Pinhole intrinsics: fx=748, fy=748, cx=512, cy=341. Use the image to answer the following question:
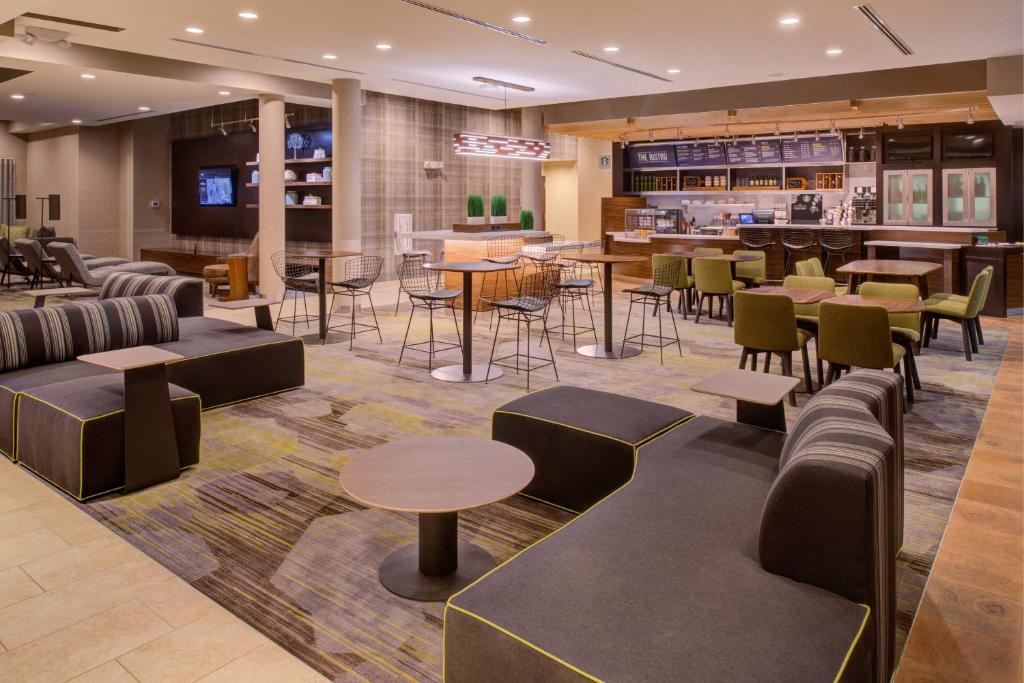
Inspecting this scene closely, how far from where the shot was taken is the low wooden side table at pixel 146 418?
3.93 metres

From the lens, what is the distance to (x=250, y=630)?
108 inches

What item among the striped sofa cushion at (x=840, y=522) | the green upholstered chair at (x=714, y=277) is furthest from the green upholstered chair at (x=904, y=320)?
the striped sofa cushion at (x=840, y=522)

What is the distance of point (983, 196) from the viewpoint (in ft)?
39.0

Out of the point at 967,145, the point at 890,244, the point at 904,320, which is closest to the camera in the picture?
the point at 904,320

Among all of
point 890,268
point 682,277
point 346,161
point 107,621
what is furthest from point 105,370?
point 890,268

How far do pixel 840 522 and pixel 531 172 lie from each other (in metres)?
12.1

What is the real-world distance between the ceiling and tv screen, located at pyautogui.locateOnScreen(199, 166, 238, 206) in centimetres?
358

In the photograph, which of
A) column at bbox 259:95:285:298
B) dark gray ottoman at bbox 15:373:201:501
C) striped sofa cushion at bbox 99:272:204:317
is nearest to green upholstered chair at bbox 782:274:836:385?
dark gray ottoman at bbox 15:373:201:501

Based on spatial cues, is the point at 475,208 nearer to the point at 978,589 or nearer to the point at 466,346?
the point at 466,346

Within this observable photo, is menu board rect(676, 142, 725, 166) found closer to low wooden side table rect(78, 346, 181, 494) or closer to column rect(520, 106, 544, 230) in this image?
column rect(520, 106, 544, 230)

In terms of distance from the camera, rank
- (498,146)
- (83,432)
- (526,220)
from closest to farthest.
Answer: (83,432), (526,220), (498,146)

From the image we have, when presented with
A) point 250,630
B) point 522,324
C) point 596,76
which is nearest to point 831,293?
point 522,324

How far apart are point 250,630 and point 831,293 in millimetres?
5660

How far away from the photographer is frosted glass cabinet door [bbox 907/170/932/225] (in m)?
12.3
